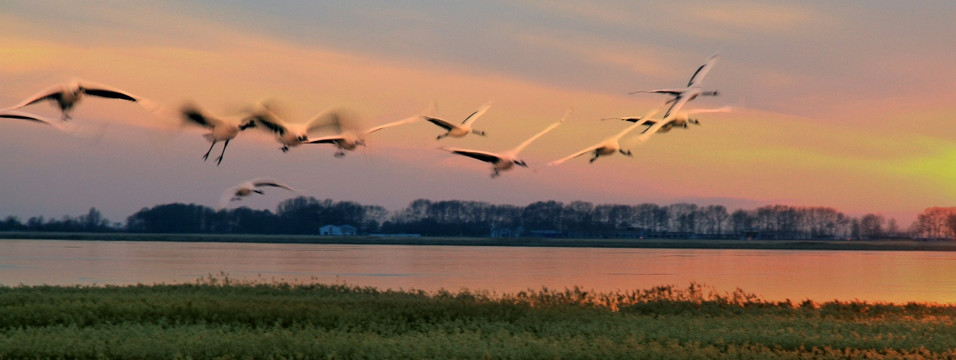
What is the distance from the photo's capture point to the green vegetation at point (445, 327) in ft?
54.2

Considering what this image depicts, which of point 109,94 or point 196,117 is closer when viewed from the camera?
point 196,117

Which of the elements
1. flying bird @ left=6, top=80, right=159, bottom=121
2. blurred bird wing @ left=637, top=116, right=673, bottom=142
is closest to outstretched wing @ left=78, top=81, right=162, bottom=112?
flying bird @ left=6, top=80, right=159, bottom=121

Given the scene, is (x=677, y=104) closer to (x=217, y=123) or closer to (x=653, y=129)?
(x=653, y=129)

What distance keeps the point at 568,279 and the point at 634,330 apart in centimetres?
4071

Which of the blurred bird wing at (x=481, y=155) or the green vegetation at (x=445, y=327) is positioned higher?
the blurred bird wing at (x=481, y=155)

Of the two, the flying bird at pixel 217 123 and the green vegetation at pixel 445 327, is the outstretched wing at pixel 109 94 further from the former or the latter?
the green vegetation at pixel 445 327

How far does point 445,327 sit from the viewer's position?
859 inches

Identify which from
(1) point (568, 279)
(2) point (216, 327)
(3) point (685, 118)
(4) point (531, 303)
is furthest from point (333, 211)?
(3) point (685, 118)

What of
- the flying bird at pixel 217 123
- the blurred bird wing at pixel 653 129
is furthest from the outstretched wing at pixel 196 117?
the blurred bird wing at pixel 653 129

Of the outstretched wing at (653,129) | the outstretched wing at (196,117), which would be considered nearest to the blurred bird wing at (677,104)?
the outstretched wing at (653,129)

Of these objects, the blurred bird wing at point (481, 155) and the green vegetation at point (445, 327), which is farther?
the green vegetation at point (445, 327)

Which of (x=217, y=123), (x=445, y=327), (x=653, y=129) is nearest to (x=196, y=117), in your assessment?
(x=217, y=123)

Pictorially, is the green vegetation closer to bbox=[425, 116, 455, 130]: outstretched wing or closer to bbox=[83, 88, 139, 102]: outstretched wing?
bbox=[425, 116, 455, 130]: outstretched wing

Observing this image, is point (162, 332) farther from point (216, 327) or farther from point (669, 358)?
point (669, 358)
